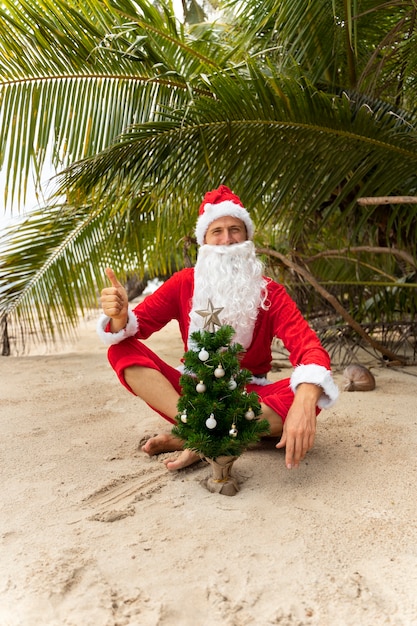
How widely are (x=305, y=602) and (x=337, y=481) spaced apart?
73 centimetres

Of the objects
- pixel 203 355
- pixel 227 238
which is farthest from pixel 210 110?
pixel 203 355

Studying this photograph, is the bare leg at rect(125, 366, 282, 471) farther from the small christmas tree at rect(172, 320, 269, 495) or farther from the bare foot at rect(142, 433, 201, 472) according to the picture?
the small christmas tree at rect(172, 320, 269, 495)

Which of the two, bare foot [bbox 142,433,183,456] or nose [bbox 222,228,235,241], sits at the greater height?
nose [bbox 222,228,235,241]

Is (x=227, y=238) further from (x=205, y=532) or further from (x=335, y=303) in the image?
(x=335, y=303)

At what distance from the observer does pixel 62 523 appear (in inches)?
73.0

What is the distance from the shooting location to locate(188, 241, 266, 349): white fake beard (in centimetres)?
246

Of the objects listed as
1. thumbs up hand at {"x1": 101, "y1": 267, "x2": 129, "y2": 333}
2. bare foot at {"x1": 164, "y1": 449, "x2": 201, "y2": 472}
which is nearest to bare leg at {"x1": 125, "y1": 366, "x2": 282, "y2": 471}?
bare foot at {"x1": 164, "y1": 449, "x2": 201, "y2": 472}

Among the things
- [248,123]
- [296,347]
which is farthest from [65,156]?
[296,347]

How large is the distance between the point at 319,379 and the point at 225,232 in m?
0.83

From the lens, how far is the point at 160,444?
246cm

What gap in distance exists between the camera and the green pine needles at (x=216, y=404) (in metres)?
1.92

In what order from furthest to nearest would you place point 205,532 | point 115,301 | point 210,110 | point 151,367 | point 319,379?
point 210,110
point 151,367
point 115,301
point 319,379
point 205,532

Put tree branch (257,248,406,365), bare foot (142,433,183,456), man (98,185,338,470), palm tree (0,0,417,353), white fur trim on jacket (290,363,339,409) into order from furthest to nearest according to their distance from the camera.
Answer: tree branch (257,248,406,365) < palm tree (0,0,417,353) < bare foot (142,433,183,456) < man (98,185,338,470) < white fur trim on jacket (290,363,339,409)

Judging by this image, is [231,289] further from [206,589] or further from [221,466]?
[206,589]
